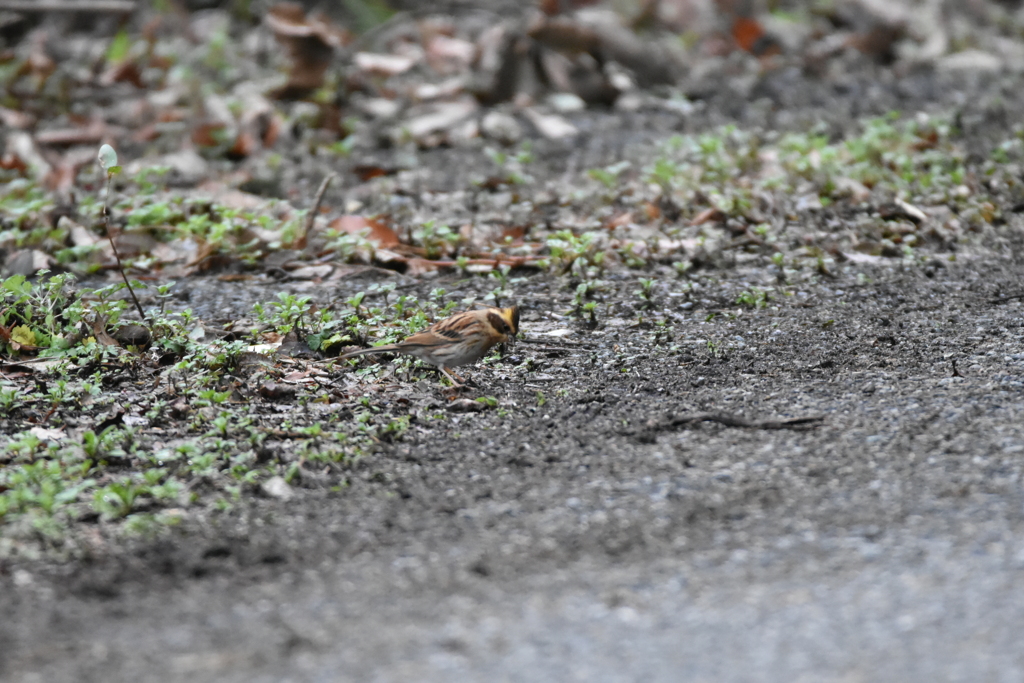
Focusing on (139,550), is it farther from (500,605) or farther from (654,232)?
(654,232)

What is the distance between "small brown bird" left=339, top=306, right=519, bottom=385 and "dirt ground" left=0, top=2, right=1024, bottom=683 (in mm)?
168

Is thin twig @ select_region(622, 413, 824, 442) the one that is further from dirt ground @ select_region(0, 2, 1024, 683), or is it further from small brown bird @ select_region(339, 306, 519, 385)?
small brown bird @ select_region(339, 306, 519, 385)

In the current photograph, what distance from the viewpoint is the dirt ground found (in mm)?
2635

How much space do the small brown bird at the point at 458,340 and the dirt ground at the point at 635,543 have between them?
168mm

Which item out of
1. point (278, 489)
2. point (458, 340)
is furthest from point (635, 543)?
point (458, 340)

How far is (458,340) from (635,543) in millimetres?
1504

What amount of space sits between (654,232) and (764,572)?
12.1 feet

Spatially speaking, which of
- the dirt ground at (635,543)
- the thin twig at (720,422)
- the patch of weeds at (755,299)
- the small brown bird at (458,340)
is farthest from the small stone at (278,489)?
the patch of weeds at (755,299)

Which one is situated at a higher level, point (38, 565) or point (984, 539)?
point (984, 539)

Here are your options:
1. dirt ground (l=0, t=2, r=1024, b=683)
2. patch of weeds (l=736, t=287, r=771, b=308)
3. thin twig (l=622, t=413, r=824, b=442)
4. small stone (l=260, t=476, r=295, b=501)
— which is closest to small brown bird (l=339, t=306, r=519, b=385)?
dirt ground (l=0, t=2, r=1024, b=683)

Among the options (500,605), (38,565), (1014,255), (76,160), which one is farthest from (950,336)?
(76,160)

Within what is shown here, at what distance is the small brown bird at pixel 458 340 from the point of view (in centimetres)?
443

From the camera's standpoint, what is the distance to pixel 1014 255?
6.02 m

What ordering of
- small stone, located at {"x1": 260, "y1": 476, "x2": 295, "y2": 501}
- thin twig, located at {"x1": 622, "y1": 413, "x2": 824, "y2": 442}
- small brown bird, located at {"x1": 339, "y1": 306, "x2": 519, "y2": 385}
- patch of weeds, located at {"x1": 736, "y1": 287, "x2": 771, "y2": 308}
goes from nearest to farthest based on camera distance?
small stone, located at {"x1": 260, "y1": 476, "x2": 295, "y2": 501}
thin twig, located at {"x1": 622, "y1": 413, "x2": 824, "y2": 442}
small brown bird, located at {"x1": 339, "y1": 306, "x2": 519, "y2": 385}
patch of weeds, located at {"x1": 736, "y1": 287, "x2": 771, "y2": 308}
